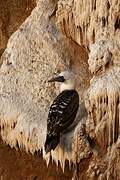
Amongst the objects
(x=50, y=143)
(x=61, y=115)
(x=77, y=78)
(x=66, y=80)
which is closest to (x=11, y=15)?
(x=77, y=78)

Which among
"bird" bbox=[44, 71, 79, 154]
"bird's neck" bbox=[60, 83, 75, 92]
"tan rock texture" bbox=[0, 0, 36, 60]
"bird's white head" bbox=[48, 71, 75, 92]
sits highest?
"tan rock texture" bbox=[0, 0, 36, 60]

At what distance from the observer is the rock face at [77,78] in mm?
11102

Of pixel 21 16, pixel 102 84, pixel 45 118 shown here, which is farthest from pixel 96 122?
pixel 21 16

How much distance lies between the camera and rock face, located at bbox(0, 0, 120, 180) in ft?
36.4

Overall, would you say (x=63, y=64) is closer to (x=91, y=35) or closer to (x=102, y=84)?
(x=91, y=35)

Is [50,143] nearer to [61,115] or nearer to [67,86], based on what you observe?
[61,115]

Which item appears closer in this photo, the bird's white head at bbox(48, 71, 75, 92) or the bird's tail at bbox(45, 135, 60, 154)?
the bird's tail at bbox(45, 135, 60, 154)

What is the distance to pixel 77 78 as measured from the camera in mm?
12578

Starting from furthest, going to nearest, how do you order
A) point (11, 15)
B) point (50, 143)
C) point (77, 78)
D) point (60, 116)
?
point (11, 15)
point (77, 78)
point (60, 116)
point (50, 143)

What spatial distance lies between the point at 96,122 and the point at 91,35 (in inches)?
73.1

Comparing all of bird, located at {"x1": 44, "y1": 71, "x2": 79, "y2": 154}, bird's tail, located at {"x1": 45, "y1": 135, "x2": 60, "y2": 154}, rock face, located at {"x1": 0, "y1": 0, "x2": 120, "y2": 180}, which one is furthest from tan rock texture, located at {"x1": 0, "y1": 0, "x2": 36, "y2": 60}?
bird's tail, located at {"x1": 45, "y1": 135, "x2": 60, "y2": 154}

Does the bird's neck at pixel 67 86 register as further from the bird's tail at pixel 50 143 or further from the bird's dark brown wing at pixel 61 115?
the bird's tail at pixel 50 143

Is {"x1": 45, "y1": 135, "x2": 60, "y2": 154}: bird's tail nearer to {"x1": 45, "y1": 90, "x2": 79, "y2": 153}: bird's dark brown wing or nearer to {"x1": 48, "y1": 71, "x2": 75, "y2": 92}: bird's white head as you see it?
{"x1": 45, "y1": 90, "x2": 79, "y2": 153}: bird's dark brown wing

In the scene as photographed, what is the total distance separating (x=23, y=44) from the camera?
530 inches
